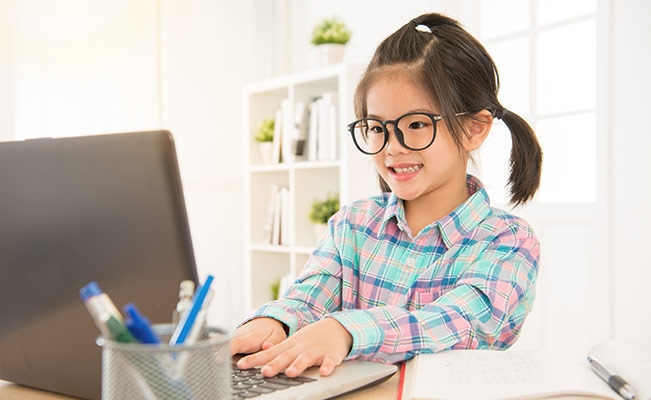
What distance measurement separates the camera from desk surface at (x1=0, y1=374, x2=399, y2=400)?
0.65 m

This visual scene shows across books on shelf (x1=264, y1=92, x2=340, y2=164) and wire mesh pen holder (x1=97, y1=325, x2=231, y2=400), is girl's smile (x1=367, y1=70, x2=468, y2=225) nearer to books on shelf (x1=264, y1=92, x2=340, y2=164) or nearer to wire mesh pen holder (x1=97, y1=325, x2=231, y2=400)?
wire mesh pen holder (x1=97, y1=325, x2=231, y2=400)

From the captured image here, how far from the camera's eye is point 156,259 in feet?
1.80

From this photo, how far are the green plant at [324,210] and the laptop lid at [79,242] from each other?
221cm

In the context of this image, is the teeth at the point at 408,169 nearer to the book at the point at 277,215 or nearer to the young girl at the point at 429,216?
the young girl at the point at 429,216

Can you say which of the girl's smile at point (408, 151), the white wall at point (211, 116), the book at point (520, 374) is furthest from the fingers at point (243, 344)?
the white wall at point (211, 116)

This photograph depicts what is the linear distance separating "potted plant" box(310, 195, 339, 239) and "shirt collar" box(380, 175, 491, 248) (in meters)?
1.64

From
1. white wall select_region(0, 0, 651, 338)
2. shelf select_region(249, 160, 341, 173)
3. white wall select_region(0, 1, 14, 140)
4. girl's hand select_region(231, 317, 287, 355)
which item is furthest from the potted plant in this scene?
girl's hand select_region(231, 317, 287, 355)

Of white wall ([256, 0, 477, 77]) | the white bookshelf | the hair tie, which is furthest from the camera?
white wall ([256, 0, 477, 77])

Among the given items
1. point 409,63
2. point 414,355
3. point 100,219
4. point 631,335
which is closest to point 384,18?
point 631,335

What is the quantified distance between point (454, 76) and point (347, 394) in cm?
72

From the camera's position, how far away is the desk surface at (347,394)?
0.65 metres

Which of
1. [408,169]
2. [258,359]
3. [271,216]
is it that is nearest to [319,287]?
[408,169]

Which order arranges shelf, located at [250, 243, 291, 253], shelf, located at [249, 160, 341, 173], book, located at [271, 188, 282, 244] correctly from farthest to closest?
book, located at [271, 188, 282, 244], shelf, located at [250, 243, 291, 253], shelf, located at [249, 160, 341, 173]

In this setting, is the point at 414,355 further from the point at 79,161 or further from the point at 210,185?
the point at 210,185
